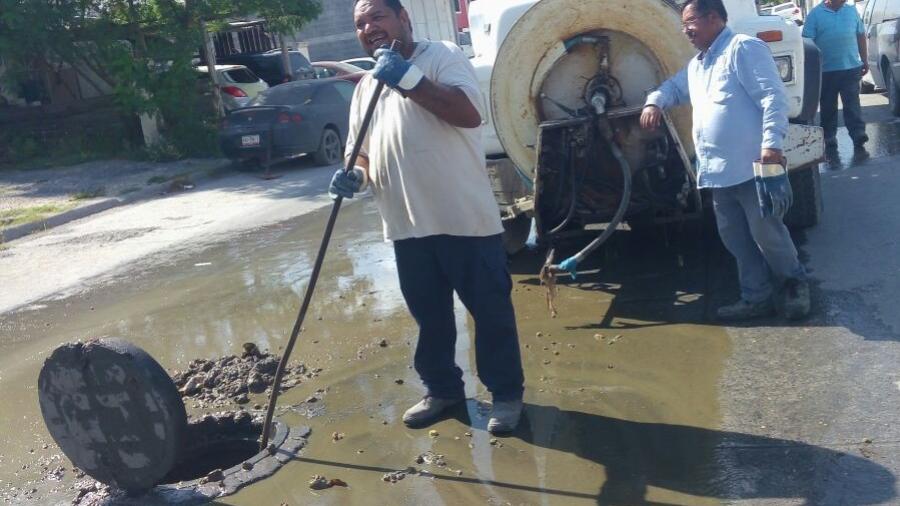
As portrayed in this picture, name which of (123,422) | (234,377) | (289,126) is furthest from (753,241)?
(289,126)

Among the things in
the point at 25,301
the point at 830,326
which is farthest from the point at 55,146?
the point at 830,326

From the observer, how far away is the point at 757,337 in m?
5.51

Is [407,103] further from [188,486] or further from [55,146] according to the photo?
[55,146]

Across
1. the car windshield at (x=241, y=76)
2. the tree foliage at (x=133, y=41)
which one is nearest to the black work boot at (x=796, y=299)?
the tree foliage at (x=133, y=41)

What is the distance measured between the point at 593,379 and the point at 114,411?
7.56 feet

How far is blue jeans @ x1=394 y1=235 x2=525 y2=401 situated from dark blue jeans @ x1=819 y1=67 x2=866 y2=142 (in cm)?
741

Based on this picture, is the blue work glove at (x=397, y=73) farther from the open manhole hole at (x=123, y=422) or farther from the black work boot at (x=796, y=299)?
the black work boot at (x=796, y=299)

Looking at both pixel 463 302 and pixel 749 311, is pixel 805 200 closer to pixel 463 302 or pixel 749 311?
pixel 749 311

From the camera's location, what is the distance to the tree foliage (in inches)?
715

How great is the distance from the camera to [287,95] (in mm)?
17000

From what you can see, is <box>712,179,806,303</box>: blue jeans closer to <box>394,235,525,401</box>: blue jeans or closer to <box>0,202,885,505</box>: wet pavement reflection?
<box>0,202,885,505</box>: wet pavement reflection

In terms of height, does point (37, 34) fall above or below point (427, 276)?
above

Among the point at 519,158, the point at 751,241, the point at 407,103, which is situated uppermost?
the point at 407,103

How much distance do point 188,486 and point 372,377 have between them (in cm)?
140
